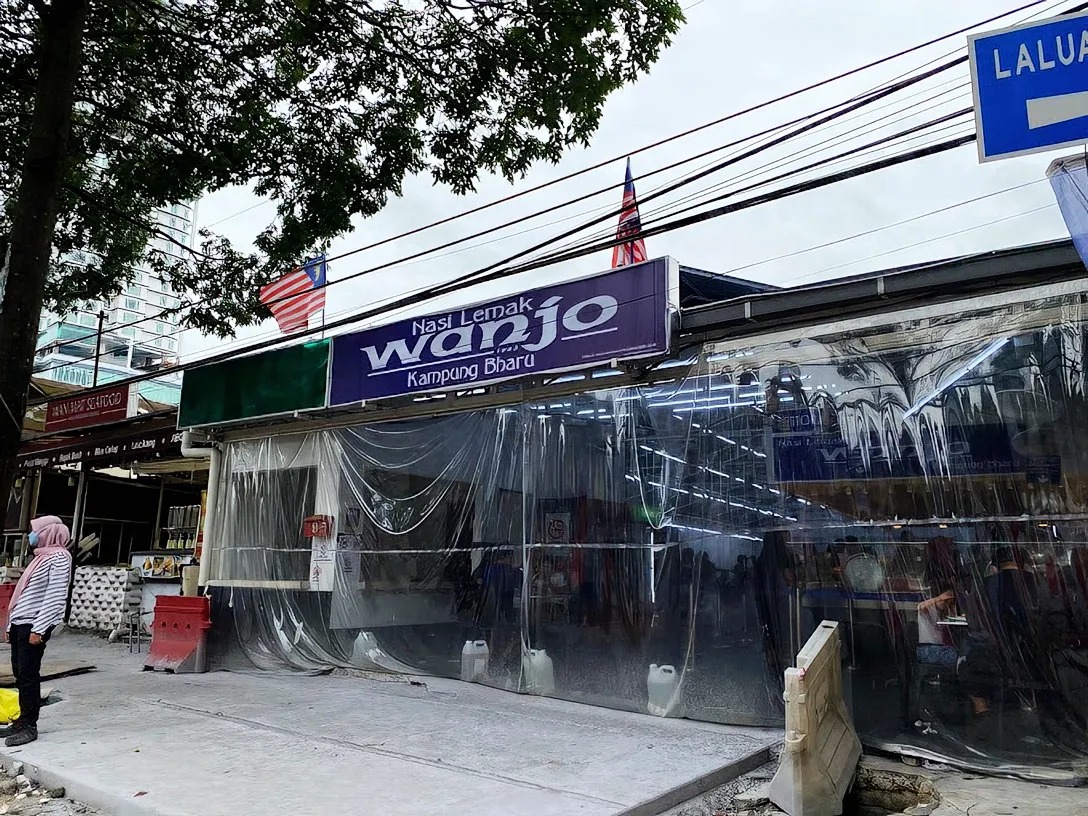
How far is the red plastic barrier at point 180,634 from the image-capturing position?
33.3 feet

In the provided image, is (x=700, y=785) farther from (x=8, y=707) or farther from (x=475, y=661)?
(x=8, y=707)

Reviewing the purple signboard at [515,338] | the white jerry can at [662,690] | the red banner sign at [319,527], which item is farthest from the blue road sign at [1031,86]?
the red banner sign at [319,527]

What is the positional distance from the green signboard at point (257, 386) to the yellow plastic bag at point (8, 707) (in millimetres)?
4481

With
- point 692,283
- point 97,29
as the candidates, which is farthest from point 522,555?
point 97,29

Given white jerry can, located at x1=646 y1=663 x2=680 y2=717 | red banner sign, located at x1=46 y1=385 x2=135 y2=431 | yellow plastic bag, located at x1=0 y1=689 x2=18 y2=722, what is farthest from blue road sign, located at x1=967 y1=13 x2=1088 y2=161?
red banner sign, located at x1=46 y1=385 x2=135 y2=431

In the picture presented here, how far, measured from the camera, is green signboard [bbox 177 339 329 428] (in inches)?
401

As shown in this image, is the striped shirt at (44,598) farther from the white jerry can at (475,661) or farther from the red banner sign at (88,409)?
the red banner sign at (88,409)

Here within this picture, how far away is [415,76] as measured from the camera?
9.32m

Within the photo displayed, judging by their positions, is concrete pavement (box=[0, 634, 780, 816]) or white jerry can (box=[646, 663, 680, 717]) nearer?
concrete pavement (box=[0, 634, 780, 816])

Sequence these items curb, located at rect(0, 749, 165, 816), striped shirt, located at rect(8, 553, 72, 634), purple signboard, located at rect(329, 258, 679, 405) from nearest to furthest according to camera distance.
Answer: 1. curb, located at rect(0, 749, 165, 816)
2. striped shirt, located at rect(8, 553, 72, 634)
3. purple signboard, located at rect(329, 258, 679, 405)

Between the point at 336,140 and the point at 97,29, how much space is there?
286cm

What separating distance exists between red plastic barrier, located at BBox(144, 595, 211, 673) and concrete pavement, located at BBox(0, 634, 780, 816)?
138 cm

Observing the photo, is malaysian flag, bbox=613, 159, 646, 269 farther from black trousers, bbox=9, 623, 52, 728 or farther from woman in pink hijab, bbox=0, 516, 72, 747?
black trousers, bbox=9, 623, 52, 728

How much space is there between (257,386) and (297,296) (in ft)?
4.38
